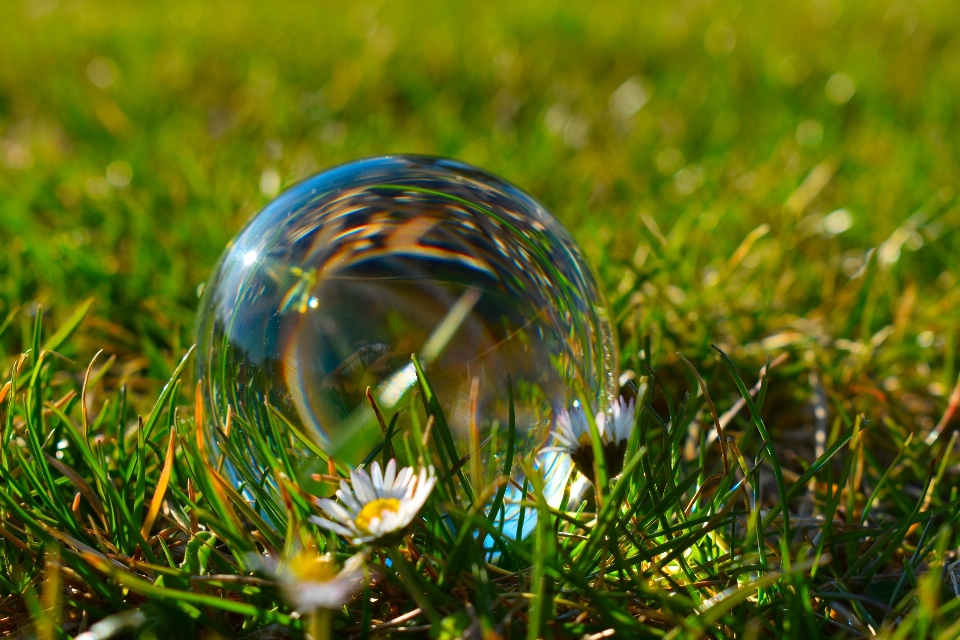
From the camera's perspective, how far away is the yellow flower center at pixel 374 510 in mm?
1098

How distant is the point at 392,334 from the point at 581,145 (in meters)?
2.50

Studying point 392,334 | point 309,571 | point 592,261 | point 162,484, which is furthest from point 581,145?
point 309,571

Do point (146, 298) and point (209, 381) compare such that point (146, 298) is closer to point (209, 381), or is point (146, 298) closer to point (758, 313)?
point (209, 381)

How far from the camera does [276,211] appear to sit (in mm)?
1538

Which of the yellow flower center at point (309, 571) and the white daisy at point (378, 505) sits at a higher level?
the white daisy at point (378, 505)

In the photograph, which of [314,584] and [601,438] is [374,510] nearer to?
[314,584]

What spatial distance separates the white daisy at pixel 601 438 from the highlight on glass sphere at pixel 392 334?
0.08ft

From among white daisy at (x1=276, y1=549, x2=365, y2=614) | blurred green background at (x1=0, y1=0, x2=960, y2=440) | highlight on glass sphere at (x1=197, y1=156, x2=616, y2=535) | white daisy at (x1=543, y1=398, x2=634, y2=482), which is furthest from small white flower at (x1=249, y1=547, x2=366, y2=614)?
blurred green background at (x1=0, y1=0, x2=960, y2=440)

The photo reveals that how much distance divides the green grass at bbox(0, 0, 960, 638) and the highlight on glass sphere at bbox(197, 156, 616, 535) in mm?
99

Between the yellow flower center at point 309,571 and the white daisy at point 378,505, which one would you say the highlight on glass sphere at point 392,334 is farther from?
the yellow flower center at point 309,571

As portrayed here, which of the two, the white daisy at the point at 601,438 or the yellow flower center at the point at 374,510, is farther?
the white daisy at the point at 601,438

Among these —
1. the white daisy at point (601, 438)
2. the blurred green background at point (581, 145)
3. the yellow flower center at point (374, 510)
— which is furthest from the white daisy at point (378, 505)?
the blurred green background at point (581, 145)

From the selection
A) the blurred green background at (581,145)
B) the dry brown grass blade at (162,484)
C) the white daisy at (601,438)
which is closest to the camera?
the white daisy at (601,438)

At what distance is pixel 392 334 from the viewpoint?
132 cm
